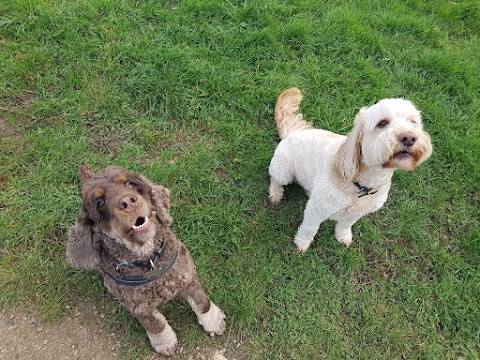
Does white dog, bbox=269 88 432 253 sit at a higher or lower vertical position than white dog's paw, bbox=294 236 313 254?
higher

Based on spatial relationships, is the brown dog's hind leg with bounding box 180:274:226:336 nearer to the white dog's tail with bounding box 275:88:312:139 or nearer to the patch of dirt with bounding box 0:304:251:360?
the patch of dirt with bounding box 0:304:251:360

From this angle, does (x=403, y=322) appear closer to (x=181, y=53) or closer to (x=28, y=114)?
(x=181, y=53)

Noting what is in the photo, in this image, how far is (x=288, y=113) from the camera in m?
4.24

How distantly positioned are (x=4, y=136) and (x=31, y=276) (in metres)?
1.68

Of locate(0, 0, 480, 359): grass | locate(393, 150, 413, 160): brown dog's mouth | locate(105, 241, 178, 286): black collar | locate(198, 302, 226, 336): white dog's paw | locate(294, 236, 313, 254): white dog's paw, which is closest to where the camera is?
locate(393, 150, 413, 160): brown dog's mouth

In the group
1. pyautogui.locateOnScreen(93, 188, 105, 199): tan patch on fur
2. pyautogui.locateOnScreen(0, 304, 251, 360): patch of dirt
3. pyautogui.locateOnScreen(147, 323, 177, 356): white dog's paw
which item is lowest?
pyautogui.locateOnScreen(0, 304, 251, 360): patch of dirt

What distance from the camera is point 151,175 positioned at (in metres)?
4.21

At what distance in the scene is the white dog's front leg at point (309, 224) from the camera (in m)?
3.42

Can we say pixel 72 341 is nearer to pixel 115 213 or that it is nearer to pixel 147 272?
pixel 147 272

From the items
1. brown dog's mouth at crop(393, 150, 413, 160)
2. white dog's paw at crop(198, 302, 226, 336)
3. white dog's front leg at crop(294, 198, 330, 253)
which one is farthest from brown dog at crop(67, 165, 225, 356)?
brown dog's mouth at crop(393, 150, 413, 160)

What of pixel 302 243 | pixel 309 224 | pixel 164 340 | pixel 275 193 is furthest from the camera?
pixel 275 193

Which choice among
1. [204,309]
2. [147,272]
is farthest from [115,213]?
[204,309]

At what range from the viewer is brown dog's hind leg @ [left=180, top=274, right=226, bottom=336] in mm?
3225

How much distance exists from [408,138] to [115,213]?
1.95 metres
